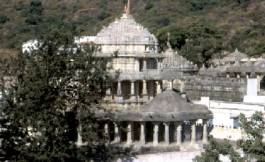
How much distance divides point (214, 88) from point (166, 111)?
15.4 m

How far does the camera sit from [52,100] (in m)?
30.8

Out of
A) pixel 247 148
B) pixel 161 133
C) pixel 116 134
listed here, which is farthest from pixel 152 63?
pixel 247 148

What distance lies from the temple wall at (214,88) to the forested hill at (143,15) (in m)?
44.9

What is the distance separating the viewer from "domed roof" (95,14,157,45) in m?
36.4

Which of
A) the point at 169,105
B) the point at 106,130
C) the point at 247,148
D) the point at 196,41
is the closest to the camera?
the point at 247,148

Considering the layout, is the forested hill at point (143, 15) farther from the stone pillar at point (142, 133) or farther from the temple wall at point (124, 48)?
the stone pillar at point (142, 133)

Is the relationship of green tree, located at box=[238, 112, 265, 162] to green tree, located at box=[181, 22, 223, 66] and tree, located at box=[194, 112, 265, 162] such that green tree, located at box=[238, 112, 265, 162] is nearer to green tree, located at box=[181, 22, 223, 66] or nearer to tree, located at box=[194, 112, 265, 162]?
tree, located at box=[194, 112, 265, 162]

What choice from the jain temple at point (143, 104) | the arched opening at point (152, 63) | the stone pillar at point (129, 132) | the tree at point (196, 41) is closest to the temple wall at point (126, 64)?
the jain temple at point (143, 104)

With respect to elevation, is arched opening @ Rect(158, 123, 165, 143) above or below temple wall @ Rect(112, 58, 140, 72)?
below

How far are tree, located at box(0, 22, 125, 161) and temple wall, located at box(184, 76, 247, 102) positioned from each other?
1776cm

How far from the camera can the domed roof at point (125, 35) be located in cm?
3641

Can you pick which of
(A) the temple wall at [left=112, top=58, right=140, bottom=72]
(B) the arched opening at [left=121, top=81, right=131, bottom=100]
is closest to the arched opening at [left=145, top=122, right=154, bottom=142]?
(B) the arched opening at [left=121, top=81, right=131, bottom=100]

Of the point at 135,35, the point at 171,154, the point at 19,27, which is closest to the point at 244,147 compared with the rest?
the point at 171,154

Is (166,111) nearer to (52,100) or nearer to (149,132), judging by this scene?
(149,132)
